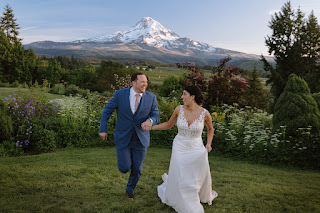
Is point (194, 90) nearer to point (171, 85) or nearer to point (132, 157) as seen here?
point (132, 157)

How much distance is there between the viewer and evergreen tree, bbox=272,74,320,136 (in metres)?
7.31

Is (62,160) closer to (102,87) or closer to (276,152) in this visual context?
(276,152)

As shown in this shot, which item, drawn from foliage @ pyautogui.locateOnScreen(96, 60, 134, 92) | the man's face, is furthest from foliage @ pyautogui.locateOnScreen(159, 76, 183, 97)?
the man's face

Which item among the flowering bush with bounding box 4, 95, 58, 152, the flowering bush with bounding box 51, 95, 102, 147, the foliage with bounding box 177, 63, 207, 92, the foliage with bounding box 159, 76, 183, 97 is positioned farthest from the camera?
the foliage with bounding box 159, 76, 183, 97

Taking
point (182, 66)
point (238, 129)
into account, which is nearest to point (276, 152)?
point (238, 129)

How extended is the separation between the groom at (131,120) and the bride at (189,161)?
0.26 meters

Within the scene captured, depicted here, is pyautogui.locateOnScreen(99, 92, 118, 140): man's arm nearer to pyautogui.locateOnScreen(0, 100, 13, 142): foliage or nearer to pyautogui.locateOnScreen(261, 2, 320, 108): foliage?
pyautogui.locateOnScreen(0, 100, 13, 142): foliage

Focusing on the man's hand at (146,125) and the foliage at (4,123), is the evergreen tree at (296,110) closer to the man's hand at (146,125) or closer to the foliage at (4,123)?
the man's hand at (146,125)

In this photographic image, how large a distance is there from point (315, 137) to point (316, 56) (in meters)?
25.2

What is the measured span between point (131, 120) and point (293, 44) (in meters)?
29.0

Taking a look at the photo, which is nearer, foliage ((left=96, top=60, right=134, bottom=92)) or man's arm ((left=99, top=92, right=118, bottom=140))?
man's arm ((left=99, top=92, right=118, bottom=140))

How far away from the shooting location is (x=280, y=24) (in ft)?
95.6

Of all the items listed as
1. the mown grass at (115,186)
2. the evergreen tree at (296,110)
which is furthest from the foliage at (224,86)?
the mown grass at (115,186)

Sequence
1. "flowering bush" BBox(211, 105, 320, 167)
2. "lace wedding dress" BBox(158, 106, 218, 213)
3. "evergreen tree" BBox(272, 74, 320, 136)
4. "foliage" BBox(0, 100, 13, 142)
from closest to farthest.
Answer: "lace wedding dress" BBox(158, 106, 218, 213)
"foliage" BBox(0, 100, 13, 142)
"flowering bush" BBox(211, 105, 320, 167)
"evergreen tree" BBox(272, 74, 320, 136)
